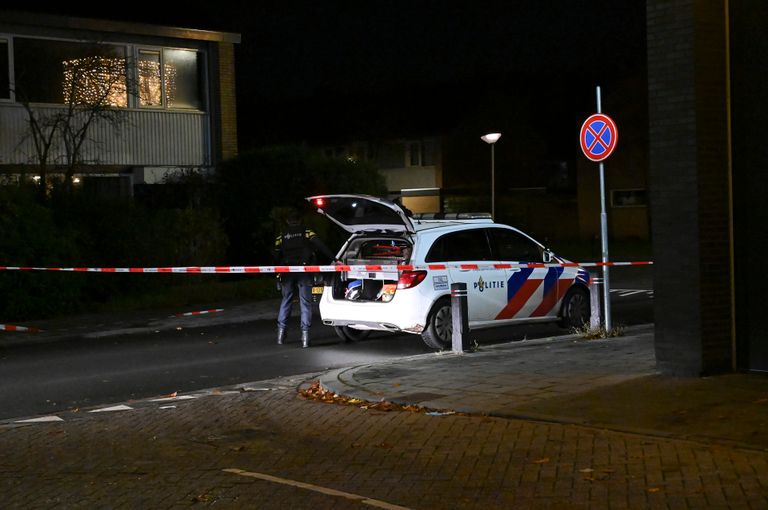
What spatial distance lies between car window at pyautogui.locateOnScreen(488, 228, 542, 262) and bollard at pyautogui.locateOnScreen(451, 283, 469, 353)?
143 centimetres

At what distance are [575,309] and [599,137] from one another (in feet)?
8.50

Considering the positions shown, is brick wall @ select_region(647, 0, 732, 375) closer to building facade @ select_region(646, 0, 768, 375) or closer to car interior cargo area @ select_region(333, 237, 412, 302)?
building facade @ select_region(646, 0, 768, 375)

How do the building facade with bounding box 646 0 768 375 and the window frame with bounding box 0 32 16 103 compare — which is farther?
the window frame with bounding box 0 32 16 103

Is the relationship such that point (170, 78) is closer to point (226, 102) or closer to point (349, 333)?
point (226, 102)

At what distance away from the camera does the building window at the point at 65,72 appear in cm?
2509

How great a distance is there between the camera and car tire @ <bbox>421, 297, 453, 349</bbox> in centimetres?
1345

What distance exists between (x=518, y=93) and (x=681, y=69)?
5495 centimetres

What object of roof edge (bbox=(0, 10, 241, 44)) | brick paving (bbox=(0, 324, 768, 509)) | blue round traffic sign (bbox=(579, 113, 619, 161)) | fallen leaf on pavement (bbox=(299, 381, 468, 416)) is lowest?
brick paving (bbox=(0, 324, 768, 509))

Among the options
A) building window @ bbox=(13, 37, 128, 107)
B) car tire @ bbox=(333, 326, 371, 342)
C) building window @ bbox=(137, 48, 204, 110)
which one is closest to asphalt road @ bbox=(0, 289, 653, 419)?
car tire @ bbox=(333, 326, 371, 342)

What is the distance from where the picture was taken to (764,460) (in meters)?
7.11

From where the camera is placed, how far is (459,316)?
506 inches

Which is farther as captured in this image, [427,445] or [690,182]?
[690,182]

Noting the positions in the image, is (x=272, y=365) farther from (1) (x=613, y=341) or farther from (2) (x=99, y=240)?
(2) (x=99, y=240)

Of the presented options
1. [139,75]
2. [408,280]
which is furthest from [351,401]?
[139,75]
